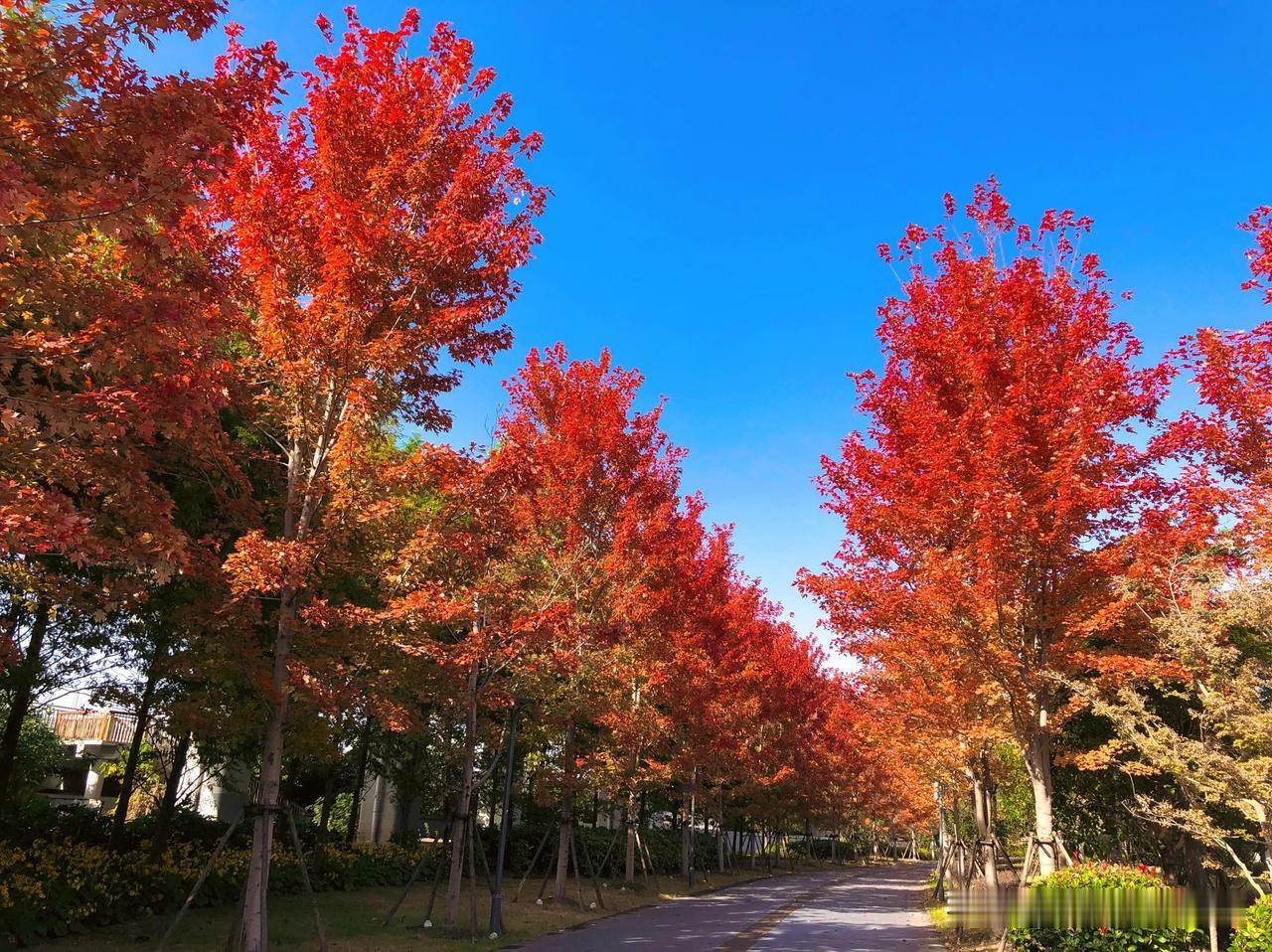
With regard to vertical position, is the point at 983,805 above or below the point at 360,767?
above

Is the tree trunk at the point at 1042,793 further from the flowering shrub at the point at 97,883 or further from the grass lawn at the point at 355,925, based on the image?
the flowering shrub at the point at 97,883

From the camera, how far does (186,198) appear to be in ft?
15.5

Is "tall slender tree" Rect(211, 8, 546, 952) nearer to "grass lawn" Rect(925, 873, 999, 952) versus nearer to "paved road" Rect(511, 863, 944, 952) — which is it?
"paved road" Rect(511, 863, 944, 952)

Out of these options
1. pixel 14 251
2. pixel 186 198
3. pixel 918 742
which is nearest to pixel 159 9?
pixel 186 198

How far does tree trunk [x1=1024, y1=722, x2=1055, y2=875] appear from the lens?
467 inches

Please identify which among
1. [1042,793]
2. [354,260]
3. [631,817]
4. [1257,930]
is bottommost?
[631,817]

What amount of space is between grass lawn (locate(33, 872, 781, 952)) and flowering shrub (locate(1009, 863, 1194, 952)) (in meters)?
8.12

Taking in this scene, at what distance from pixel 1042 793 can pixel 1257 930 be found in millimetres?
3522

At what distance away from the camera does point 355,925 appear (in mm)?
13727

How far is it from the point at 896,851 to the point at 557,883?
8340 centimetres

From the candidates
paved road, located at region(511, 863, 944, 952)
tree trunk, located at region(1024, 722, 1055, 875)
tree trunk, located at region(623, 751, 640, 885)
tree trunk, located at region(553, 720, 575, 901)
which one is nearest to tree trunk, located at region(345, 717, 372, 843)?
tree trunk, located at region(553, 720, 575, 901)

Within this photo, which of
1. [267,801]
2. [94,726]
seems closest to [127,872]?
[267,801]

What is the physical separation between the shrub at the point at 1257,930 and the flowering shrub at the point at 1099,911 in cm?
96

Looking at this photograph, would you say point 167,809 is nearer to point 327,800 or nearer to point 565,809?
point 327,800
